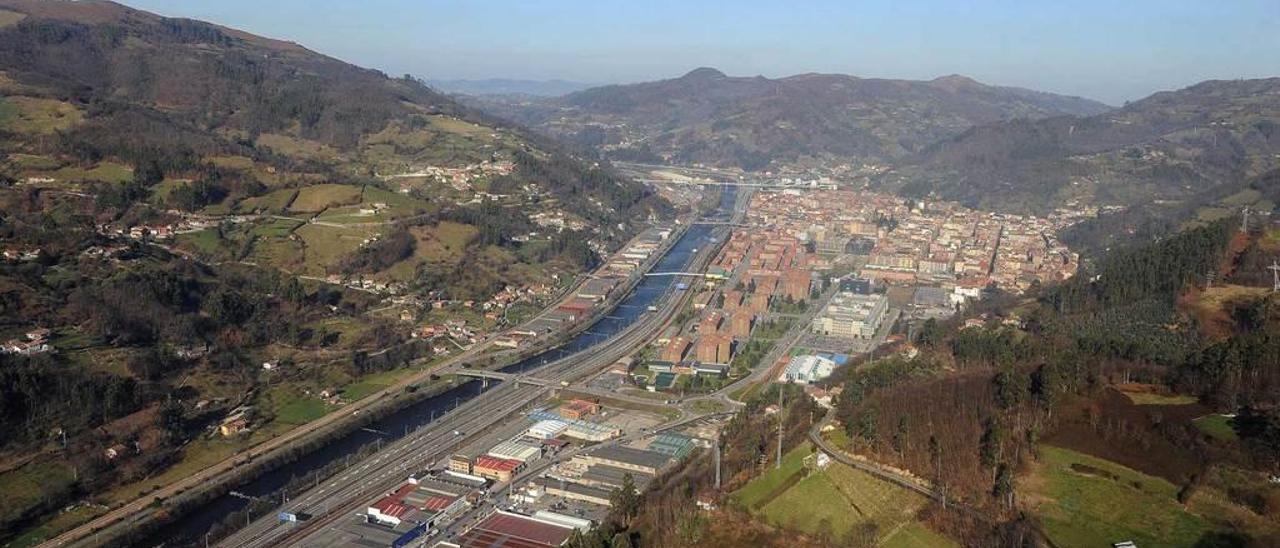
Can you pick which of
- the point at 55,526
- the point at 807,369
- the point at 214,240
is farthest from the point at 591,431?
the point at 214,240

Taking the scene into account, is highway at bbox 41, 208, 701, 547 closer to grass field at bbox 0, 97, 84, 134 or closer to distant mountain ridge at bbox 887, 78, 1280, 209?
grass field at bbox 0, 97, 84, 134

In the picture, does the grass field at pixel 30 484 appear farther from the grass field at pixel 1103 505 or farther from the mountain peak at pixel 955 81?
the mountain peak at pixel 955 81

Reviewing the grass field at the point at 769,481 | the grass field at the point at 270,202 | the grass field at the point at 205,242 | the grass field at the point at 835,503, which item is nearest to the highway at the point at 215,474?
the grass field at the point at 205,242

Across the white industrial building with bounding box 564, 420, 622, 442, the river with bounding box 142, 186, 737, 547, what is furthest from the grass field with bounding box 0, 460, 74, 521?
the white industrial building with bounding box 564, 420, 622, 442

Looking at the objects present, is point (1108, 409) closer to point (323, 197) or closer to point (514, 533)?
point (514, 533)

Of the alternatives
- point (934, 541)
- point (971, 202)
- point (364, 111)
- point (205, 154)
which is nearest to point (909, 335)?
point (934, 541)

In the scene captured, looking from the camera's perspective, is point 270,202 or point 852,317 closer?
point 852,317
